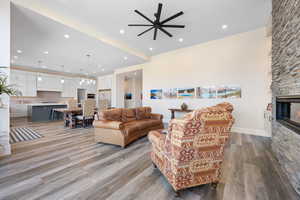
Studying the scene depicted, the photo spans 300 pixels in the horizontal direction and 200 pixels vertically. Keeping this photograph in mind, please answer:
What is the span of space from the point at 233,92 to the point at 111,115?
4.09 meters

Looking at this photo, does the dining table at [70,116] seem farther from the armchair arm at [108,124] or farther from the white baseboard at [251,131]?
the white baseboard at [251,131]

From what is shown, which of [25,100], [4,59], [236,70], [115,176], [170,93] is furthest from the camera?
[25,100]

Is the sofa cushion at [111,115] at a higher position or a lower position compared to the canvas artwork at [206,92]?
lower

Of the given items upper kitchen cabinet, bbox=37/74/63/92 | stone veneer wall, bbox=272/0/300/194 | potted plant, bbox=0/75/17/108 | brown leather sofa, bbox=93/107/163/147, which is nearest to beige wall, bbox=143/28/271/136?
stone veneer wall, bbox=272/0/300/194

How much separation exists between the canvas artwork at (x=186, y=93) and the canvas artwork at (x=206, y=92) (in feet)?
0.76

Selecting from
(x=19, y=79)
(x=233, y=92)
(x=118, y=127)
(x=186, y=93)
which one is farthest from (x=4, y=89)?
(x=19, y=79)

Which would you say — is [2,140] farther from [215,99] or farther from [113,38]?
[215,99]

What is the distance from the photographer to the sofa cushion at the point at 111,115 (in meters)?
3.17

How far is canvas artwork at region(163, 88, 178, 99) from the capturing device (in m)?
5.54

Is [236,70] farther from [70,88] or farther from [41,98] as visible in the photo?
[41,98]

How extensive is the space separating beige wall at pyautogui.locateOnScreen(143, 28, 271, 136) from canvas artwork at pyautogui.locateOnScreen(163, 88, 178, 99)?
19 centimetres

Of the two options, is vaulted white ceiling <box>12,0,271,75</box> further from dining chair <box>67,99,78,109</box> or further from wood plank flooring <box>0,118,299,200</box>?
wood plank flooring <box>0,118,299,200</box>

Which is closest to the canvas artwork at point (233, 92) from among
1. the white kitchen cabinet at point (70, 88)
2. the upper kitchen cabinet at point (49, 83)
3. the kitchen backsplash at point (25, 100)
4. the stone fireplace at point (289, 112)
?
the stone fireplace at point (289, 112)

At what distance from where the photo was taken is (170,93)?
5680 mm
